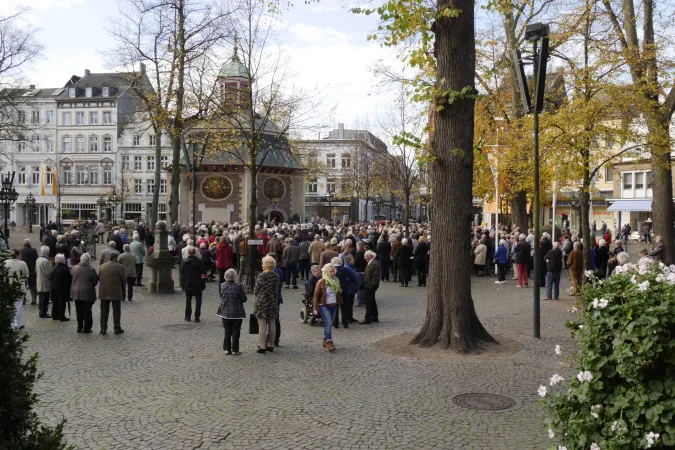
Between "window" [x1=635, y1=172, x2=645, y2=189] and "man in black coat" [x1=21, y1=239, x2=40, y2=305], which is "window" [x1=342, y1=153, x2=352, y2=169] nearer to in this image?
"window" [x1=635, y1=172, x2=645, y2=189]

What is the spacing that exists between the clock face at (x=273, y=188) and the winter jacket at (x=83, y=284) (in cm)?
3602

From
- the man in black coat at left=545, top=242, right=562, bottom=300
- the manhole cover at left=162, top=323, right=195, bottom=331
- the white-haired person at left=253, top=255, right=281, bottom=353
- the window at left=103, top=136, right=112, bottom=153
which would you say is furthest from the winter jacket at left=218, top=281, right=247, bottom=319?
the window at left=103, top=136, right=112, bottom=153

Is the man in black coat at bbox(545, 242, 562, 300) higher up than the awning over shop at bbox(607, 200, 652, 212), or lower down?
lower down

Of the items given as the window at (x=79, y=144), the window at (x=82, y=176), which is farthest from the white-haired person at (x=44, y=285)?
the window at (x=79, y=144)

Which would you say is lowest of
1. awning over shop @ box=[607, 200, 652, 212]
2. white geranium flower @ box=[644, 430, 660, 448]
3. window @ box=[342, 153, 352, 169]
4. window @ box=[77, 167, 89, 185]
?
white geranium flower @ box=[644, 430, 660, 448]

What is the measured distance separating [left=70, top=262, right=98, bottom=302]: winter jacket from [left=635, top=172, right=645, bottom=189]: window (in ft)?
155

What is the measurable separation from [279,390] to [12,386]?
4.76m

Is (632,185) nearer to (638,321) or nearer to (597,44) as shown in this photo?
(597,44)

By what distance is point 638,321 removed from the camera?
370 cm

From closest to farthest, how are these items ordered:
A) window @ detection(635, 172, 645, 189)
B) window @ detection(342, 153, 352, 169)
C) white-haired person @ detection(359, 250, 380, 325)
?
white-haired person @ detection(359, 250, 380, 325) < window @ detection(635, 172, 645, 189) < window @ detection(342, 153, 352, 169)

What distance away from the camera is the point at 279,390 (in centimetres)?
797

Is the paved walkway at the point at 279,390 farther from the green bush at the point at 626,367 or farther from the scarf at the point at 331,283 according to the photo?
the green bush at the point at 626,367

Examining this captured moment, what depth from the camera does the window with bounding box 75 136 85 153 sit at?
6812 centimetres

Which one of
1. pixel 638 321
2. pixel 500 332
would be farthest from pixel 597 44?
pixel 638 321
